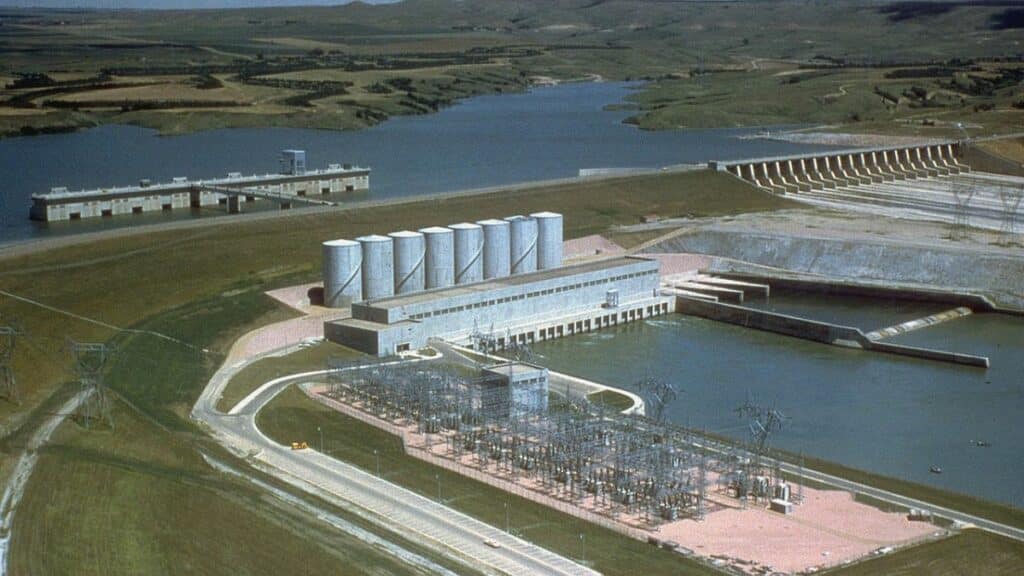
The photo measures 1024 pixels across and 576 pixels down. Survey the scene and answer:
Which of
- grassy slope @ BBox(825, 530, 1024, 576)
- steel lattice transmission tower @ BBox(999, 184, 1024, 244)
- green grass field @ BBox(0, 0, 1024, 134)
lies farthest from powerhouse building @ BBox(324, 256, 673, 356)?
green grass field @ BBox(0, 0, 1024, 134)

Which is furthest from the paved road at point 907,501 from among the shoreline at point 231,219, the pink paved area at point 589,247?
the shoreline at point 231,219

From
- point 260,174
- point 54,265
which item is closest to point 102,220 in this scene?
point 260,174

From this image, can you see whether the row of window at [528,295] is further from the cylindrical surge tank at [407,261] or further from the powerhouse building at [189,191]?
the powerhouse building at [189,191]

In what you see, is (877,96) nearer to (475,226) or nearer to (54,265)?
(475,226)

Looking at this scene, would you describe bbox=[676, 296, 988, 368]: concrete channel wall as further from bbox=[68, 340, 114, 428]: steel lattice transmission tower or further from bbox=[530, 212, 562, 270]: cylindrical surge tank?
bbox=[68, 340, 114, 428]: steel lattice transmission tower

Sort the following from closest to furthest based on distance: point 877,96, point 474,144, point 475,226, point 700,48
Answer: point 475,226 < point 474,144 < point 877,96 < point 700,48
